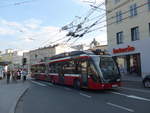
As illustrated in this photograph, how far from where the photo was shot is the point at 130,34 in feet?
81.9

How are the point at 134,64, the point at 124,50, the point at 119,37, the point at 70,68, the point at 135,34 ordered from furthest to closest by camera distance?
the point at 119,37 < the point at 134,64 < the point at 124,50 < the point at 135,34 < the point at 70,68

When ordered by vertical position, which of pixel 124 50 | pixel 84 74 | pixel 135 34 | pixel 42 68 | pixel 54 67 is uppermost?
pixel 135 34

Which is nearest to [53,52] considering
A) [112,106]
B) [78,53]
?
[78,53]

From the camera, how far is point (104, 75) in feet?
38.7

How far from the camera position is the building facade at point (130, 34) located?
22609 mm

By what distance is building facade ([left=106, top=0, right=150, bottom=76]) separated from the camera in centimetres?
2261

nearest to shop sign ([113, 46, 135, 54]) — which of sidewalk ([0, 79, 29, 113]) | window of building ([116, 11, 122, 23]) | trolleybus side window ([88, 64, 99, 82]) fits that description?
window of building ([116, 11, 122, 23])

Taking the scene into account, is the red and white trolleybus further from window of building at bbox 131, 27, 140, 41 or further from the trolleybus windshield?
window of building at bbox 131, 27, 140, 41

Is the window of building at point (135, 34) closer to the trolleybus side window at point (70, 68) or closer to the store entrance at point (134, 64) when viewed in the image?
→ the store entrance at point (134, 64)

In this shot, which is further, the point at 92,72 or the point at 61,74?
the point at 61,74

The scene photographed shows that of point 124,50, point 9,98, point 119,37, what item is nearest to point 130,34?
point 124,50

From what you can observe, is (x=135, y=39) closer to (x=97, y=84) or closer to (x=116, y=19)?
(x=116, y=19)

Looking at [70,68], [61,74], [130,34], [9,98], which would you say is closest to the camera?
[9,98]

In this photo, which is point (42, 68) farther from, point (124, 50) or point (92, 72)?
point (92, 72)
